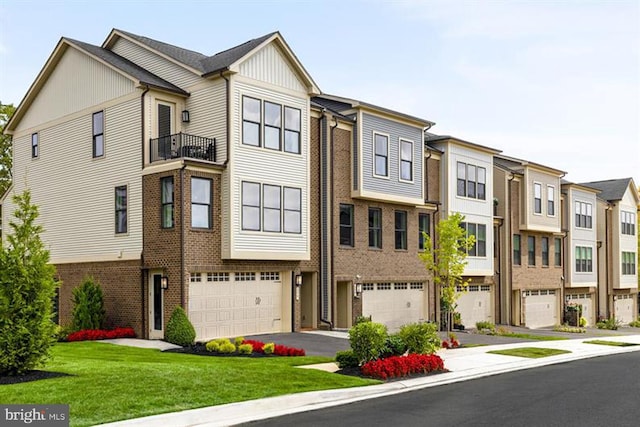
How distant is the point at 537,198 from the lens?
43469 millimetres

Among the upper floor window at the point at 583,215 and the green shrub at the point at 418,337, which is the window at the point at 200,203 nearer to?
the green shrub at the point at 418,337

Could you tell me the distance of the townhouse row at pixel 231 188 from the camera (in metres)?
24.9

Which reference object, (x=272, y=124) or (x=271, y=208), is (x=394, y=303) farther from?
(x=272, y=124)

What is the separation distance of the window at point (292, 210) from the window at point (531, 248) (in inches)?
834

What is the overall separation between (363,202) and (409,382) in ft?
48.3

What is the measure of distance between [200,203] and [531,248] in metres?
26.1

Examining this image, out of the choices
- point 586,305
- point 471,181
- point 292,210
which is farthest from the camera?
point 586,305

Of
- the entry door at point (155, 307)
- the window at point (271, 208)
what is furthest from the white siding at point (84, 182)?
the window at point (271, 208)

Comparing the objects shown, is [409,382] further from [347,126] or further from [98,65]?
[98,65]

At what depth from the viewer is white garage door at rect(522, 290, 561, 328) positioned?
43.4 meters

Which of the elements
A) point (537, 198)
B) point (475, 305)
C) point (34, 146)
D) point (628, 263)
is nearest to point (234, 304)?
point (34, 146)

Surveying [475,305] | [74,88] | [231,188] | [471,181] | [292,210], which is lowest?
[475,305]

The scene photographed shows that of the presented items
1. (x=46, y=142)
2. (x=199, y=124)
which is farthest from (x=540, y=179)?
(x=46, y=142)

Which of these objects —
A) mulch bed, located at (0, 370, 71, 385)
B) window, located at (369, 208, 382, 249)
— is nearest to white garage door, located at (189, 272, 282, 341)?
window, located at (369, 208, 382, 249)
